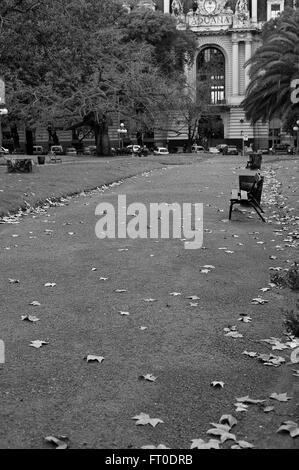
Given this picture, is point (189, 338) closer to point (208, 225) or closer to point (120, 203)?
point (208, 225)

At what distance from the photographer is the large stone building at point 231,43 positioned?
84.4 m

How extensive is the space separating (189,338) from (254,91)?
137 feet

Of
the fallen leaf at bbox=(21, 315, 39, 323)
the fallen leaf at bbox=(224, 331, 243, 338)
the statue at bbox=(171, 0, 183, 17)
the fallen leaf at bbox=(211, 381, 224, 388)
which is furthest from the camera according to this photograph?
the statue at bbox=(171, 0, 183, 17)

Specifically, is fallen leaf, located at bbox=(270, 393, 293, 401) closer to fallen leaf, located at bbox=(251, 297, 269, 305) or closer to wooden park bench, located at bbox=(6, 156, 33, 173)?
fallen leaf, located at bbox=(251, 297, 269, 305)

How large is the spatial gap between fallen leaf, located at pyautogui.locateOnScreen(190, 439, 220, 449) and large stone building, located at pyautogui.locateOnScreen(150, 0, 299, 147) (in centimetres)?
8169

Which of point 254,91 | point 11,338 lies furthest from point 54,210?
point 254,91

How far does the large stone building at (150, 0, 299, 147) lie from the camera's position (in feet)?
277

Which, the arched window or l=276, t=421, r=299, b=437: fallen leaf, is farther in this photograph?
the arched window

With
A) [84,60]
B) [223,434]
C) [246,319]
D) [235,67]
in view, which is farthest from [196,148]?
[223,434]

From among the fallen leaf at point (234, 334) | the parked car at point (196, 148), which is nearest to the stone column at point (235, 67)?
the parked car at point (196, 148)

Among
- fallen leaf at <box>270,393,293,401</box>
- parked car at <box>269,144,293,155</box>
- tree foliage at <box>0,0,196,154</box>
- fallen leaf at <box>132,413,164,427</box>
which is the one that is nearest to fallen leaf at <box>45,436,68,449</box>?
fallen leaf at <box>132,413,164,427</box>

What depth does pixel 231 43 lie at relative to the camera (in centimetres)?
8569

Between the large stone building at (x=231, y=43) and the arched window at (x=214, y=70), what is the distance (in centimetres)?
14

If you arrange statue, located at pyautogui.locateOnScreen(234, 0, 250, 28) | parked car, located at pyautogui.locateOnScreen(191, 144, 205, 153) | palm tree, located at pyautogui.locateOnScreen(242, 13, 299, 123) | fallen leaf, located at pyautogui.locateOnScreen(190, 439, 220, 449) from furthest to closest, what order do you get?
statue, located at pyautogui.locateOnScreen(234, 0, 250, 28) < parked car, located at pyautogui.locateOnScreen(191, 144, 205, 153) < palm tree, located at pyautogui.locateOnScreen(242, 13, 299, 123) < fallen leaf, located at pyautogui.locateOnScreen(190, 439, 220, 449)
